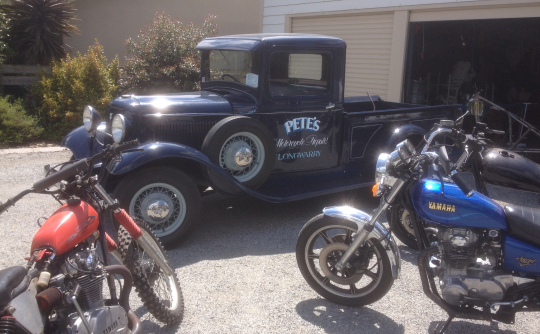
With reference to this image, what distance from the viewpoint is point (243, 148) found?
4.48 meters

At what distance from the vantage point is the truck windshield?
4.87m

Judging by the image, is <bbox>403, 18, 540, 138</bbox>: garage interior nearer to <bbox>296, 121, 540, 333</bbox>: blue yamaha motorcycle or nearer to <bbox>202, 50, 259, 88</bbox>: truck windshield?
<bbox>202, 50, 259, 88</bbox>: truck windshield

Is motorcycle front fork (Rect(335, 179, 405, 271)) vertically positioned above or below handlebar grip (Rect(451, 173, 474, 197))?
below

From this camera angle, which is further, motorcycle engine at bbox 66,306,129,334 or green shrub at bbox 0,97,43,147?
green shrub at bbox 0,97,43,147

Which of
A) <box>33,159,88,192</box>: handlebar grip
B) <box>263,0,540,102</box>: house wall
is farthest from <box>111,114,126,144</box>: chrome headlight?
<box>263,0,540,102</box>: house wall

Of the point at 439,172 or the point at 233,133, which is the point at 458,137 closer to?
the point at 439,172

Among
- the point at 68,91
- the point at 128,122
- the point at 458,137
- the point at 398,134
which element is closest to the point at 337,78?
the point at 398,134

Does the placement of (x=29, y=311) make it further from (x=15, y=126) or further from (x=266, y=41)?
(x=15, y=126)

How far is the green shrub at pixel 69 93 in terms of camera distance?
8750 millimetres

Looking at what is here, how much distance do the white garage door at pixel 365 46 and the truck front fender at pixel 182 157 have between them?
545 cm

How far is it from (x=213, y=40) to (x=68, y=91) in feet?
15.6

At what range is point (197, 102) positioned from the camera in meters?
4.66

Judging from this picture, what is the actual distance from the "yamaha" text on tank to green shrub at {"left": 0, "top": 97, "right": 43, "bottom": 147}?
5731 millimetres

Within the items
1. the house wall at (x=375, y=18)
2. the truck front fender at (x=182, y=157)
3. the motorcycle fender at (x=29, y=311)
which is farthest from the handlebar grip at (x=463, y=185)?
the house wall at (x=375, y=18)
